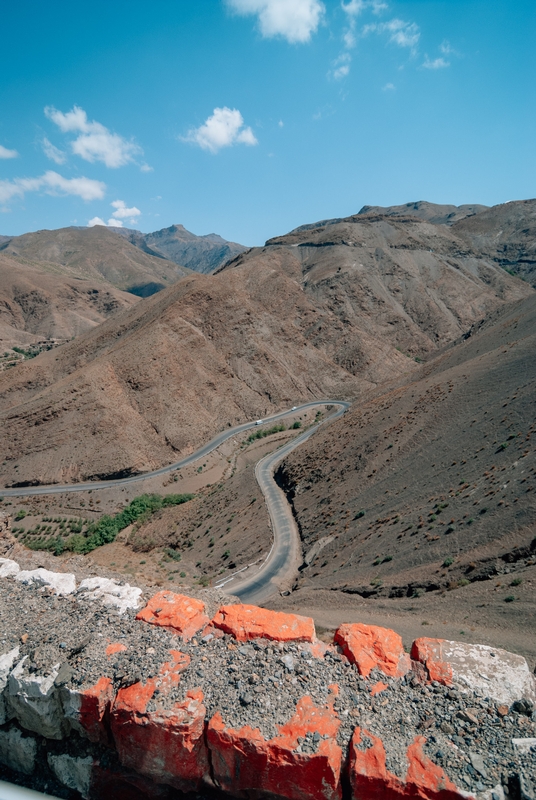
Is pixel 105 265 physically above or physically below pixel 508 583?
above

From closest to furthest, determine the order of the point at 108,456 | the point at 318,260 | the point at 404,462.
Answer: the point at 404,462
the point at 108,456
the point at 318,260

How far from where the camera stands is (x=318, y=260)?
91.0 m

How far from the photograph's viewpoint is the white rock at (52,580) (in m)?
11.6

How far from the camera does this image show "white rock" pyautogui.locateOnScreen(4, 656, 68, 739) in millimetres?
8617

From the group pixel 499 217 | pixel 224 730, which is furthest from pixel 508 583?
pixel 499 217

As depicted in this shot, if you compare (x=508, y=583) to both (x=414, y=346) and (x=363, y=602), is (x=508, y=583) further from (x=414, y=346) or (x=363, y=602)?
(x=414, y=346)

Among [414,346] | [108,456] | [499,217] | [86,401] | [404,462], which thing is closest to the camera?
[404,462]

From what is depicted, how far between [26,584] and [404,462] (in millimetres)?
19917

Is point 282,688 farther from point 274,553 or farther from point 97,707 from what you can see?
point 274,553

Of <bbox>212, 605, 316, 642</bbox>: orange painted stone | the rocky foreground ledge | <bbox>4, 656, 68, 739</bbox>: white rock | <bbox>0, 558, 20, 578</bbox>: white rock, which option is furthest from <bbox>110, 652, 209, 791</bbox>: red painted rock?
<bbox>0, 558, 20, 578</bbox>: white rock

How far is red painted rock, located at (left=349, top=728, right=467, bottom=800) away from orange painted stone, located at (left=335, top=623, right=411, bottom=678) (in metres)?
1.56

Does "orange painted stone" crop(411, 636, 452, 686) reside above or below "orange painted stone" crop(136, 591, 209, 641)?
below

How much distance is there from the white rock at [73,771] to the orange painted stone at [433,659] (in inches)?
Answer: 267

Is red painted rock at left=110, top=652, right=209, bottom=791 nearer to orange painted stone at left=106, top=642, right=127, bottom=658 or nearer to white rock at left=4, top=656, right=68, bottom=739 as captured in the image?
orange painted stone at left=106, top=642, right=127, bottom=658
